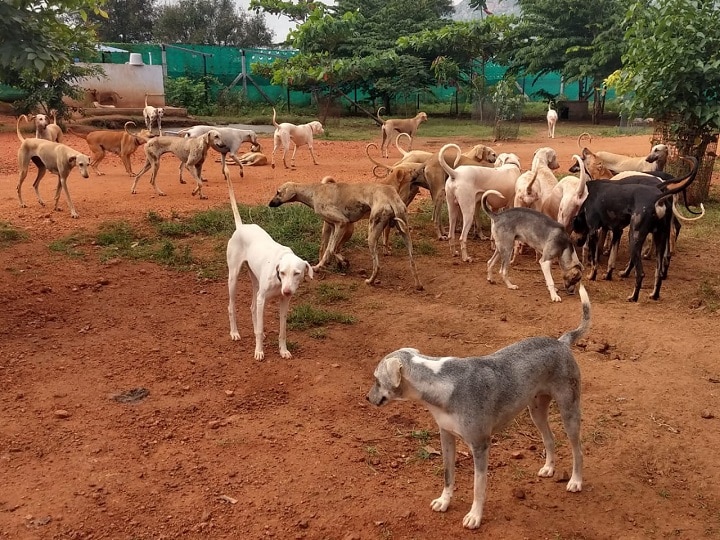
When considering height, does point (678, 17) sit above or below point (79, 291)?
above

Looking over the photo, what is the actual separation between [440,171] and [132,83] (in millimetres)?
20526

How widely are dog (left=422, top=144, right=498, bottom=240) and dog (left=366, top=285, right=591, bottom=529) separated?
5.54 m

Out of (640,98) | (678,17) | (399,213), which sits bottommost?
(399,213)

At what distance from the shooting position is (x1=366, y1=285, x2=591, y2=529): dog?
11.4ft

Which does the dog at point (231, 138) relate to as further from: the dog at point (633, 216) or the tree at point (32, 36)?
the dog at point (633, 216)

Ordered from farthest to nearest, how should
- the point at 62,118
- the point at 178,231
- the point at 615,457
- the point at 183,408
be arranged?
the point at 62,118 < the point at 178,231 < the point at 183,408 < the point at 615,457

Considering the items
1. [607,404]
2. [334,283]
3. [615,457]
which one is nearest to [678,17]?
[334,283]

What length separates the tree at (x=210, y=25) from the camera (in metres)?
40.3

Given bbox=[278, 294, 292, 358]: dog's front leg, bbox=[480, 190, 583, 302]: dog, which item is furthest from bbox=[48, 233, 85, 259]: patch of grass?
bbox=[480, 190, 583, 302]: dog

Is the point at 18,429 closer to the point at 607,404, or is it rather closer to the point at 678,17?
the point at 607,404

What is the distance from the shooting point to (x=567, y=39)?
30219 mm

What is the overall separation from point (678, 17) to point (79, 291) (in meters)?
10.2

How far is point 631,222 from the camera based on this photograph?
730 cm

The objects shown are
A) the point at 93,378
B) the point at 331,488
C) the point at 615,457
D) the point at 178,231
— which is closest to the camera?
the point at 331,488
